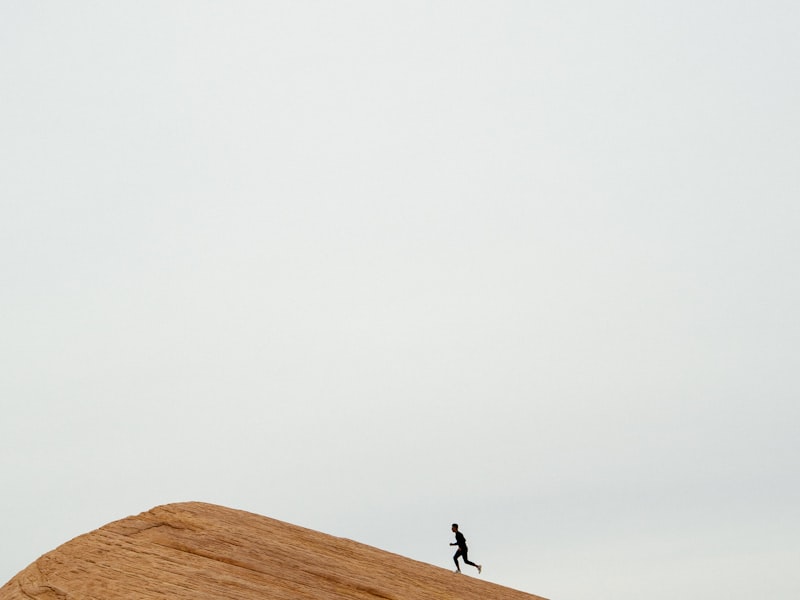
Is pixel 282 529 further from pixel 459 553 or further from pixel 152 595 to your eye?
pixel 459 553

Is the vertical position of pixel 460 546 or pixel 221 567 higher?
pixel 460 546

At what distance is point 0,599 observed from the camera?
16.2m

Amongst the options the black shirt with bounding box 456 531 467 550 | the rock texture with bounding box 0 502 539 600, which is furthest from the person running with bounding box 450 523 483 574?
the rock texture with bounding box 0 502 539 600

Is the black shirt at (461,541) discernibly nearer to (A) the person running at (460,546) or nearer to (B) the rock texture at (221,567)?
(A) the person running at (460,546)

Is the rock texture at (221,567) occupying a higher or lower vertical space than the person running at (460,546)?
lower

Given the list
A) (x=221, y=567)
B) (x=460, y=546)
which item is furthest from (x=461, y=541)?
(x=221, y=567)

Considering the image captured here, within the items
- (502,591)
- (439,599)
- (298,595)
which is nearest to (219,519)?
(298,595)

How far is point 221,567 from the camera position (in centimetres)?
1706

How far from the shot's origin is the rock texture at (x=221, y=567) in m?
15.6

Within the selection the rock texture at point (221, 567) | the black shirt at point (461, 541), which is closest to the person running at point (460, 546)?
the black shirt at point (461, 541)

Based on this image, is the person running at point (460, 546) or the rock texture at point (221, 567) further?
the person running at point (460, 546)

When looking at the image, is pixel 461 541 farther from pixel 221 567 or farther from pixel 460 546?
pixel 221 567

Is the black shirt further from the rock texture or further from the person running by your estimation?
the rock texture

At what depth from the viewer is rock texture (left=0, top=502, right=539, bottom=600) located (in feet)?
51.3
